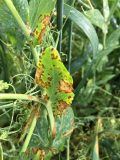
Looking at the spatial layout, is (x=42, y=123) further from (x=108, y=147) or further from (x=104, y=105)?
(x=104, y=105)

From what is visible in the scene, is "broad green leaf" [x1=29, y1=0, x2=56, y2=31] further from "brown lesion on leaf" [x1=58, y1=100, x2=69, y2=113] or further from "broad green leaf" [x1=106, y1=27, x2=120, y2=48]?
"broad green leaf" [x1=106, y1=27, x2=120, y2=48]

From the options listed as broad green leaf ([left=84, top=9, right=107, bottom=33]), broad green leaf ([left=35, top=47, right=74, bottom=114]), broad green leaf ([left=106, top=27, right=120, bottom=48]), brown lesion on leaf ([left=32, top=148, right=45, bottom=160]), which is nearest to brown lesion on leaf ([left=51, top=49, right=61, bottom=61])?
broad green leaf ([left=35, top=47, right=74, bottom=114])

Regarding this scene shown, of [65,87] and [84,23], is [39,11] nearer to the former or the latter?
[65,87]

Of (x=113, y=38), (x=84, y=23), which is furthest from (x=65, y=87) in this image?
(x=113, y=38)

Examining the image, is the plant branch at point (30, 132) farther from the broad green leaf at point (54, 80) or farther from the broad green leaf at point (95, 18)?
the broad green leaf at point (95, 18)

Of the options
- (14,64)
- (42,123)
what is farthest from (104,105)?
(42,123)

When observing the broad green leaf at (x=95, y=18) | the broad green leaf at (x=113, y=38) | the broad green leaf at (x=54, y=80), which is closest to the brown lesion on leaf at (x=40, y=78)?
the broad green leaf at (x=54, y=80)

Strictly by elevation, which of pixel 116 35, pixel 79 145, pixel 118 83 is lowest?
→ pixel 79 145
